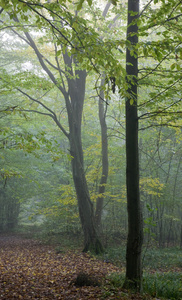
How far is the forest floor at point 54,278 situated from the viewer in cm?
411

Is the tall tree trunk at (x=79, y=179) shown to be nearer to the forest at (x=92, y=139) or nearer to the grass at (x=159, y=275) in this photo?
the forest at (x=92, y=139)

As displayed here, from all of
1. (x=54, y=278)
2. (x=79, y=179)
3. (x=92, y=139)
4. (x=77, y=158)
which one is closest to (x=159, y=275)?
(x=54, y=278)

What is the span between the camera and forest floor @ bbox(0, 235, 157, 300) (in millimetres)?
4113

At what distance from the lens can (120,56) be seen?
8.99 m

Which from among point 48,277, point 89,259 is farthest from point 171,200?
point 48,277

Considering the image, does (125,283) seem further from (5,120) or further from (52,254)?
(5,120)

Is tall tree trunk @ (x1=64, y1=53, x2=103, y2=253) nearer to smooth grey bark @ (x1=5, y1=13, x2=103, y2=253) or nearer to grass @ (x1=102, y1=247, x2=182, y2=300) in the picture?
smooth grey bark @ (x1=5, y1=13, x2=103, y2=253)

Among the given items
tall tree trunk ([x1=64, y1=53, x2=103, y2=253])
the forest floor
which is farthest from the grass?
tall tree trunk ([x1=64, y1=53, x2=103, y2=253])

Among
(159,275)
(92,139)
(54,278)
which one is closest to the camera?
(54,278)

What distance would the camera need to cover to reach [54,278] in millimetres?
5562

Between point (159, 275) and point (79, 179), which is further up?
point (79, 179)

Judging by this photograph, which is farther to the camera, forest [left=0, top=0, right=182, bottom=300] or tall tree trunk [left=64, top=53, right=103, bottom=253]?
tall tree trunk [left=64, top=53, right=103, bottom=253]

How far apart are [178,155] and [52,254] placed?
8729mm

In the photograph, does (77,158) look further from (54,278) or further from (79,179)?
(54,278)
